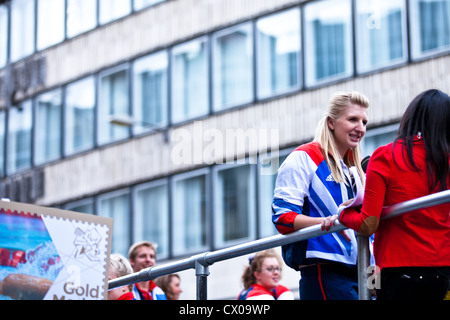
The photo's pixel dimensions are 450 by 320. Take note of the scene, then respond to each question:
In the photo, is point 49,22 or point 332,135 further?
point 49,22

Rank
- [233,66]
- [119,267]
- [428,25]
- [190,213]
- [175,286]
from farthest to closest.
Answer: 1. [190,213]
2. [233,66]
3. [428,25]
4. [175,286]
5. [119,267]

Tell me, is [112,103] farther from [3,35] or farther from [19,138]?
[3,35]

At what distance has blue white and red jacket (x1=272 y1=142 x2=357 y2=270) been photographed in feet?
18.7

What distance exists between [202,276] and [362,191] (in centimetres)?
121

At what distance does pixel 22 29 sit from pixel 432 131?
25102mm

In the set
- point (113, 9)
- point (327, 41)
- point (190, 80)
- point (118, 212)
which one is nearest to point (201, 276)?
point (327, 41)

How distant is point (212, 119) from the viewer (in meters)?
22.7

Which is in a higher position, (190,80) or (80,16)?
(80,16)

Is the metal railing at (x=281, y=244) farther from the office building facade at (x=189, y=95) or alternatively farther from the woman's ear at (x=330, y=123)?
the office building facade at (x=189, y=95)

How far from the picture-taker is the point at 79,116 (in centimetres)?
2675

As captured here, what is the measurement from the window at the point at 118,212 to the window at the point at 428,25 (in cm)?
874

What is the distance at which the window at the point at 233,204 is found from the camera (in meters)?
21.9

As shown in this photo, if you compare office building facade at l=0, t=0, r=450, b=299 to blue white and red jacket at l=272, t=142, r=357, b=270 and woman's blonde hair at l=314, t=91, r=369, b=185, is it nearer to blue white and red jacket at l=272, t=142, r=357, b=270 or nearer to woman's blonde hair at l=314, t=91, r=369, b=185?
woman's blonde hair at l=314, t=91, r=369, b=185

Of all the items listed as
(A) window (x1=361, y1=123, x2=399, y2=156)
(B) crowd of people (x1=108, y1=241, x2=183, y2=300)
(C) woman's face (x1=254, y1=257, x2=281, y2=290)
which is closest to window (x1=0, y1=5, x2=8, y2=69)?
(A) window (x1=361, y1=123, x2=399, y2=156)
